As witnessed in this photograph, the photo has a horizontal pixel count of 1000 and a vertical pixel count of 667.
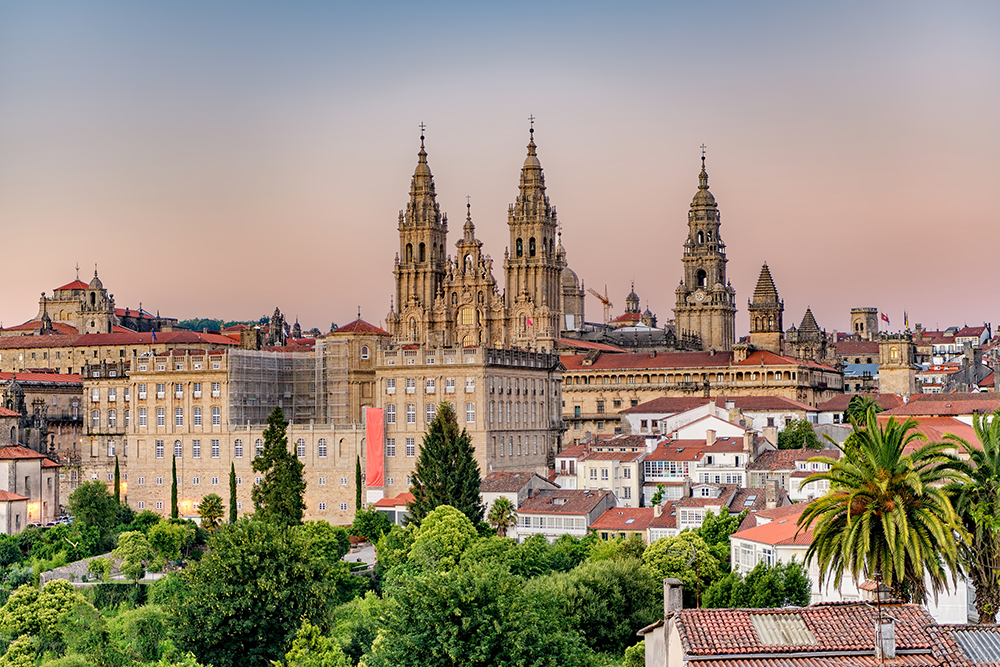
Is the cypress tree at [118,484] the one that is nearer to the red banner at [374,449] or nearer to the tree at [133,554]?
the red banner at [374,449]

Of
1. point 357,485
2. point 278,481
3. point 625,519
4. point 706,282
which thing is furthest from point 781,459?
point 706,282

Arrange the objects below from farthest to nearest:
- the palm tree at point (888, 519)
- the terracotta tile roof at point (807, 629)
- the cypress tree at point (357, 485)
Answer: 1. the cypress tree at point (357, 485)
2. the palm tree at point (888, 519)
3. the terracotta tile roof at point (807, 629)

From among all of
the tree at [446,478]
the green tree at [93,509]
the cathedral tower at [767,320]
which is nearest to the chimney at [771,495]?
the tree at [446,478]

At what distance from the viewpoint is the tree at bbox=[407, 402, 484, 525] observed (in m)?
69.9

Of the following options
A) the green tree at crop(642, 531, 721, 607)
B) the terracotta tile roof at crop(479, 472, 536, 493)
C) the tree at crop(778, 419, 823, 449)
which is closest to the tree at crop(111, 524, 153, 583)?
the terracotta tile roof at crop(479, 472, 536, 493)

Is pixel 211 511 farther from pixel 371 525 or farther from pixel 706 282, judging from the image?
pixel 706 282

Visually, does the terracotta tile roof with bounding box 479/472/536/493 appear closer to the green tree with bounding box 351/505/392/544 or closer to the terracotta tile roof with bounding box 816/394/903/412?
the green tree with bounding box 351/505/392/544

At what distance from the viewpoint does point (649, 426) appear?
97875 mm

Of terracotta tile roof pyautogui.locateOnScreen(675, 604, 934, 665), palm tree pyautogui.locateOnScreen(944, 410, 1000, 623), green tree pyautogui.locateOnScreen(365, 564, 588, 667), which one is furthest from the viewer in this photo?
palm tree pyautogui.locateOnScreen(944, 410, 1000, 623)

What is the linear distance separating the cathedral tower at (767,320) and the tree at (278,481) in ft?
201

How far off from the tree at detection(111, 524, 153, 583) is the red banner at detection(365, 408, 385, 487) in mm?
16102

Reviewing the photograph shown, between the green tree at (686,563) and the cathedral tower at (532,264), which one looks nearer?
the green tree at (686,563)

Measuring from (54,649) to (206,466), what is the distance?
32068 mm

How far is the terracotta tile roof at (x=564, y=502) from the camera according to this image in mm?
70125
